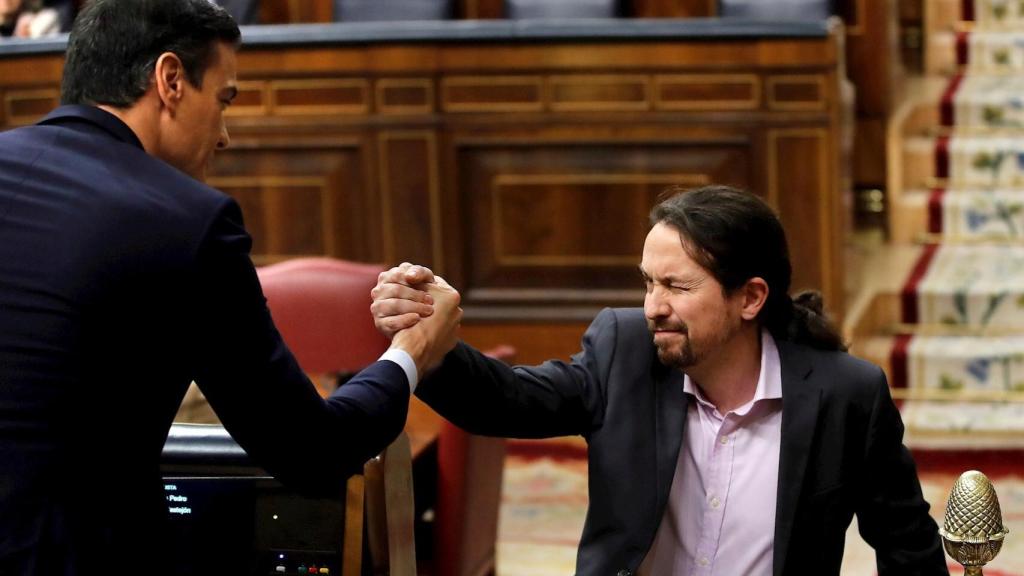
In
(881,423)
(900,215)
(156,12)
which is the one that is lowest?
(900,215)

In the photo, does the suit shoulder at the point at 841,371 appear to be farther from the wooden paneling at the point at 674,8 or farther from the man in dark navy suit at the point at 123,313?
the wooden paneling at the point at 674,8

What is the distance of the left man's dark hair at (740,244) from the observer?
2084 mm

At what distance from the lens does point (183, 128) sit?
176cm

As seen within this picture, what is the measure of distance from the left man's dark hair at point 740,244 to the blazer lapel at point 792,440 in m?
0.08

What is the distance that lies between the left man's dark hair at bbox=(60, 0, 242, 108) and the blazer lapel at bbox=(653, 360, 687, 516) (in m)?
0.76

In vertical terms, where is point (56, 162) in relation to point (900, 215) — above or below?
above

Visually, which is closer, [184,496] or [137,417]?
[137,417]

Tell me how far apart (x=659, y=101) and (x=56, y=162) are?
3.28 m

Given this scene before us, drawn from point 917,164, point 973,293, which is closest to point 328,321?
point 973,293

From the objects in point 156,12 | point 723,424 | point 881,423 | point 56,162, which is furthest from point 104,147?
point 881,423

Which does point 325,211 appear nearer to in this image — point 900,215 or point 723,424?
point 900,215

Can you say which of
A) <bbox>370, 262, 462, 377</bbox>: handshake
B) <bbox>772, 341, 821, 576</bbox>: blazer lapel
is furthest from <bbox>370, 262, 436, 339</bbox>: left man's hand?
<bbox>772, 341, 821, 576</bbox>: blazer lapel

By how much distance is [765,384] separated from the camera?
2117 millimetres

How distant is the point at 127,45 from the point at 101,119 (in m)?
0.09
